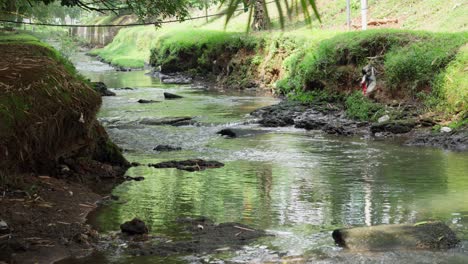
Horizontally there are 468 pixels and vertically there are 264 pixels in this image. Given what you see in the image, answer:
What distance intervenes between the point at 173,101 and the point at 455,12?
1103 cm

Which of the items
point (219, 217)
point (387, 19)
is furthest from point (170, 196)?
point (387, 19)

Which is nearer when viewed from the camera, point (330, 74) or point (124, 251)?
point (124, 251)

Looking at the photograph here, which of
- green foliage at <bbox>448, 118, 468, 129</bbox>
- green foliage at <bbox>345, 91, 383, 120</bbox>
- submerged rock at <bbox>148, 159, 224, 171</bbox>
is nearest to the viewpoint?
submerged rock at <bbox>148, 159, 224, 171</bbox>

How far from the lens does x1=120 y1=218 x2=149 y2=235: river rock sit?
793cm

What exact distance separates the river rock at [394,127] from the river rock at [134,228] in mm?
10414

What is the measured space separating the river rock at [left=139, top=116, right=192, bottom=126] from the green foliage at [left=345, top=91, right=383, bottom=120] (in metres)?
4.52

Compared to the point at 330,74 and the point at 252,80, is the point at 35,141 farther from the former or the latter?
the point at 252,80

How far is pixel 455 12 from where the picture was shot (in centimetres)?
2702

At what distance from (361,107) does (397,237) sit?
12470 millimetres

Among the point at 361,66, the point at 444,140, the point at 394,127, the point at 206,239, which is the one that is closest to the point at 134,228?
the point at 206,239

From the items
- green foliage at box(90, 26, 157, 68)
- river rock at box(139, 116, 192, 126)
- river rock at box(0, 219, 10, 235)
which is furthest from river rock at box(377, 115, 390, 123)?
green foliage at box(90, 26, 157, 68)

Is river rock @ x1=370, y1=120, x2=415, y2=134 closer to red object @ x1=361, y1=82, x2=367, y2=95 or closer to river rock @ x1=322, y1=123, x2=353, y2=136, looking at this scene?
river rock @ x1=322, y1=123, x2=353, y2=136

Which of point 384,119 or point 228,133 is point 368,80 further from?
point 228,133

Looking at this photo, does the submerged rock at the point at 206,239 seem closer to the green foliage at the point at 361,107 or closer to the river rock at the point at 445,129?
the river rock at the point at 445,129
